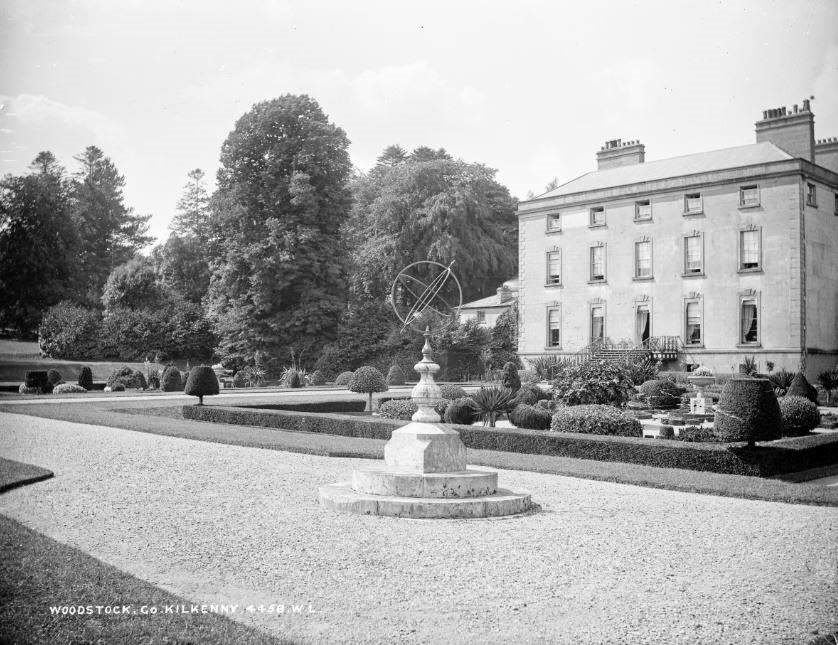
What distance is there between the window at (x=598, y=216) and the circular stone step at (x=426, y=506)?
30559 mm

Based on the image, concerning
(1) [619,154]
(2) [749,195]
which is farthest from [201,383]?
(1) [619,154]

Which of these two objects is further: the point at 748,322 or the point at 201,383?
the point at 748,322

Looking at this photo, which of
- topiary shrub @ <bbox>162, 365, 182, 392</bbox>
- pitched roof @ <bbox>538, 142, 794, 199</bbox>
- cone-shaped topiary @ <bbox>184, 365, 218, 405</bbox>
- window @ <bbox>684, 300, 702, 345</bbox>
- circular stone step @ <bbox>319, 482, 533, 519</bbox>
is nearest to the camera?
circular stone step @ <bbox>319, 482, 533, 519</bbox>

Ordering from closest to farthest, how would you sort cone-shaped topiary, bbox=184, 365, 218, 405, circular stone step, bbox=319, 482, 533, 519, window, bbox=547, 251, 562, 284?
circular stone step, bbox=319, 482, 533, 519 < cone-shaped topiary, bbox=184, 365, 218, 405 < window, bbox=547, 251, 562, 284

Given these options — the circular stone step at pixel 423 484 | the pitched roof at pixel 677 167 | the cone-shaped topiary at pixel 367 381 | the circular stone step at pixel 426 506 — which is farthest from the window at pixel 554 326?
the circular stone step at pixel 426 506

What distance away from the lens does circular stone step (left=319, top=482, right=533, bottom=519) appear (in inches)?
314

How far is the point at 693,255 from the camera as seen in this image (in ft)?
113

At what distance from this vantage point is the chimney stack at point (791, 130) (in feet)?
108

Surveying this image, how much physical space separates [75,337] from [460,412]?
91.3ft

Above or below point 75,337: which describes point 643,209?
above

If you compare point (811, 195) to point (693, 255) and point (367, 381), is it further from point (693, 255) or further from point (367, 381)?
point (367, 381)

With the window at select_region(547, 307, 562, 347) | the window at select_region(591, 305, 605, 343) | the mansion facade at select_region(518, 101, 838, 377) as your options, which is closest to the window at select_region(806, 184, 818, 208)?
the mansion facade at select_region(518, 101, 838, 377)

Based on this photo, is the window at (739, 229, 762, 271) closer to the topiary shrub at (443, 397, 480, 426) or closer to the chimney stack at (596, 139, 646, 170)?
the chimney stack at (596, 139, 646, 170)

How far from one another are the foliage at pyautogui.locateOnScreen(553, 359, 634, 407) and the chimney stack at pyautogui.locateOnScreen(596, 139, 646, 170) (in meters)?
24.0
